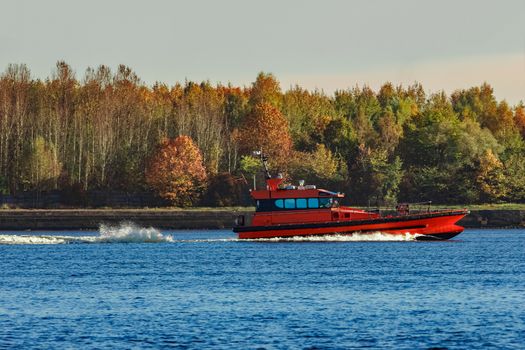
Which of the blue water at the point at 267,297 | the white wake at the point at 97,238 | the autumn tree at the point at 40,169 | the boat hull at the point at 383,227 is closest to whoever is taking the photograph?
the blue water at the point at 267,297

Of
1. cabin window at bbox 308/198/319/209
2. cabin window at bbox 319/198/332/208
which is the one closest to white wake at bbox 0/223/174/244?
cabin window at bbox 308/198/319/209

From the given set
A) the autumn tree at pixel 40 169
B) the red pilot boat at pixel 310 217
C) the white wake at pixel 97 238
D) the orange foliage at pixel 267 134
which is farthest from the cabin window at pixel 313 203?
the orange foliage at pixel 267 134

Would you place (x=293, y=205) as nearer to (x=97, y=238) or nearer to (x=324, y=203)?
(x=324, y=203)

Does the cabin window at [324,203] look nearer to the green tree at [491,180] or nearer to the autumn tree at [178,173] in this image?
the green tree at [491,180]

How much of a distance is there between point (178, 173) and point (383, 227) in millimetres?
55404

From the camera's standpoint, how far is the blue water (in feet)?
146

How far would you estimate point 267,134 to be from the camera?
16225 centimetres

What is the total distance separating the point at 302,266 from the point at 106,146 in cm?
8451

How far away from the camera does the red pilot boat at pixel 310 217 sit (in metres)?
90.9

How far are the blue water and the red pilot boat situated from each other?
1.47 m

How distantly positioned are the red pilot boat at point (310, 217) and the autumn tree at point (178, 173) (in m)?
51.6

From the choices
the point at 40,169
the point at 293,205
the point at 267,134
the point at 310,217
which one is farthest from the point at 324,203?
the point at 267,134

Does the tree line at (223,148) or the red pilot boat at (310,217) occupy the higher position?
the tree line at (223,148)

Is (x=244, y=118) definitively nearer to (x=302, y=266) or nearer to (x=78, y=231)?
(x=78, y=231)
